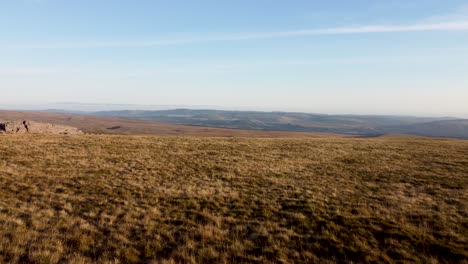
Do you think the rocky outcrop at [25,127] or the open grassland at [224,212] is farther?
the rocky outcrop at [25,127]

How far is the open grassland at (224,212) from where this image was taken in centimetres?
673

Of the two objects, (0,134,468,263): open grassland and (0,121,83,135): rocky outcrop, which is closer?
(0,134,468,263): open grassland

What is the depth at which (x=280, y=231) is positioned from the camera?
26.9ft

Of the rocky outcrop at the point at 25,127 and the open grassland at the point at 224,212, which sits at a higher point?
the rocky outcrop at the point at 25,127

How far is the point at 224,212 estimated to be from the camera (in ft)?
32.3

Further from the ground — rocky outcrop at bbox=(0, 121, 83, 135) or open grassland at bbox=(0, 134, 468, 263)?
rocky outcrop at bbox=(0, 121, 83, 135)

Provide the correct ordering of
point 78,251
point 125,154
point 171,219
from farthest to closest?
1. point 125,154
2. point 171,219
3. point 78,251

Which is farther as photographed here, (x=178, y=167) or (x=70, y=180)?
(x=178, y=167)

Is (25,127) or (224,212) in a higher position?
(25,127)

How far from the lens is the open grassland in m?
6.73

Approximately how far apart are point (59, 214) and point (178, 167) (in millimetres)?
9478

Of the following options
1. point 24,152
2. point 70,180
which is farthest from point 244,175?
point 24,152

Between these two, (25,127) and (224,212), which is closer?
(224,212)

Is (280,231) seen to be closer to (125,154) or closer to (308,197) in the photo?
(308,197)
